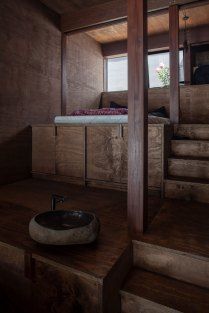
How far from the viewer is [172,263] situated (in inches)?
58.6

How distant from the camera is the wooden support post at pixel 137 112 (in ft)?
5.24

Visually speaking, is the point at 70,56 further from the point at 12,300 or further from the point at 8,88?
the point at 12,300

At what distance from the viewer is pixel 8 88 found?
3338 mm

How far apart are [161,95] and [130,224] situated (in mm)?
3404

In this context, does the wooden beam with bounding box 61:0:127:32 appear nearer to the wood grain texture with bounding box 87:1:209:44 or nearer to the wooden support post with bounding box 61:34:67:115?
the wooden support post with bounding box 61:34:67:115

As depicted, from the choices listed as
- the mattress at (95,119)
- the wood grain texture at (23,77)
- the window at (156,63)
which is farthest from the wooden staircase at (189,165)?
the window at (156,63)

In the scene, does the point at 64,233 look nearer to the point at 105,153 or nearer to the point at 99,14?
the point at 105,153

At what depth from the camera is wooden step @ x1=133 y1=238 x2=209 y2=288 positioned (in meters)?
1.41

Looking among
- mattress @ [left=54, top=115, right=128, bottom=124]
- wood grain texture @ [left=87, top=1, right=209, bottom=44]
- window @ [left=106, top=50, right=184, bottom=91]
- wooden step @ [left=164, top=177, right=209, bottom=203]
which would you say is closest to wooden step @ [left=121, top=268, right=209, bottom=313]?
Result: wooden step @ [left=164, top=177, right=209, bottom=203]

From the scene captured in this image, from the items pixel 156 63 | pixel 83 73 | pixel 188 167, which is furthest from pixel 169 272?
pixel 156 63

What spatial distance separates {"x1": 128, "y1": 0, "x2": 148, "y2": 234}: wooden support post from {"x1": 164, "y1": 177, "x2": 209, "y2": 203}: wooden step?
2.97 feet

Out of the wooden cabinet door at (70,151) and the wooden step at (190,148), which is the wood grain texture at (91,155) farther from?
the wooden step at (190,148)

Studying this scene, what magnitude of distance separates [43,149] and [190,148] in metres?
2.10

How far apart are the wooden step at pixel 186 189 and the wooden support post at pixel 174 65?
1.12 m
